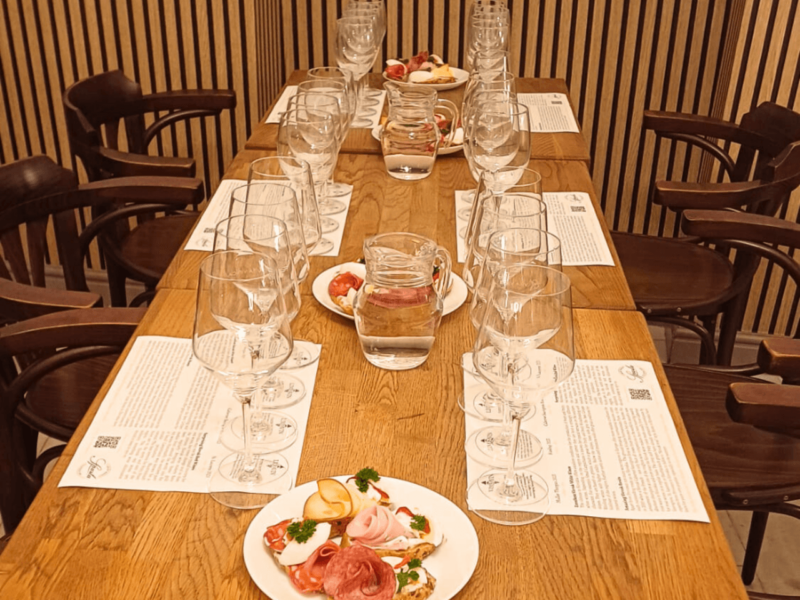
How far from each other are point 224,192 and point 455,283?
0.71 m

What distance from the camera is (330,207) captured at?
6.81ft

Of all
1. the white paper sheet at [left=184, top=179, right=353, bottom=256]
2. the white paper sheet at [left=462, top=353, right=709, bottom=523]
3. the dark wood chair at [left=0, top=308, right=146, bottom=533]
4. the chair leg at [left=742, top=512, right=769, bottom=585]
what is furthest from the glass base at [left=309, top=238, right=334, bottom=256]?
the chair leg at [left=742, top=512, right=769, bottom=585]

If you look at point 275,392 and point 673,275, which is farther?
point 673,275

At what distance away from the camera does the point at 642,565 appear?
1.07 metres

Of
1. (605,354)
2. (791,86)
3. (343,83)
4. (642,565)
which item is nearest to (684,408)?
(605,354)

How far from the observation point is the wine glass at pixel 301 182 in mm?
1656

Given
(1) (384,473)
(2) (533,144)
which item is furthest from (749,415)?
(2) (533,144)

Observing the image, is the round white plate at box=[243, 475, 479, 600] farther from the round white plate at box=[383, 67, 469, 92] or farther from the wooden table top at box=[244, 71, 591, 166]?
the round white plate at box=[383, 67, 469, 92]

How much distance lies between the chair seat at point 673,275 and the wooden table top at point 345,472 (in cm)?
112

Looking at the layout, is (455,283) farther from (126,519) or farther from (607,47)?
(607,47)

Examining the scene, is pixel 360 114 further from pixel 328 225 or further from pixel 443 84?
pixel 328 225

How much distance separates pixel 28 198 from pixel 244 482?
3.85 feet

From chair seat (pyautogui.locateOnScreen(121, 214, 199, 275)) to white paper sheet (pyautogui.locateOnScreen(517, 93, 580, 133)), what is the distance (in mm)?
1027

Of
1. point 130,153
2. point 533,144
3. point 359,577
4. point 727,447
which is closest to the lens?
point 359,577
